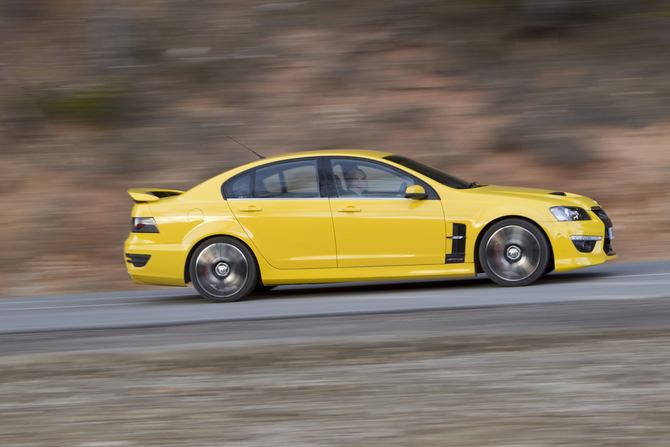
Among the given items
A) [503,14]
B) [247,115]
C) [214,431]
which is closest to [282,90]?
[247,115]

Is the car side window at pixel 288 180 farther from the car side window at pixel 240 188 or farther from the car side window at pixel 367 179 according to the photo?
the car side window at pixel 367 179

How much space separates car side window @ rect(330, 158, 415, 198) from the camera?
8.50 m

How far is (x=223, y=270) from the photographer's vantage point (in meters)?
8.64

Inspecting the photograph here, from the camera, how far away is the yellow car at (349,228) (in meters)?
8.23

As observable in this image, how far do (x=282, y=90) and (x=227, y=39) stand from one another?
7.55 ft

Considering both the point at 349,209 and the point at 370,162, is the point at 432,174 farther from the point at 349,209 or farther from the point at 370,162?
the point at 349,209

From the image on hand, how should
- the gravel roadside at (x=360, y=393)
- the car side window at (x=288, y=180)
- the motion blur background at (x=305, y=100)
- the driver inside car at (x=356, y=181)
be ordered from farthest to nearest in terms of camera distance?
the motion blur background at (x=305, y=100) < the car side window at (x=288, y=180) < the driver inside car at (x=356, y=181) < the gravel roadside at (x=360, y=393)

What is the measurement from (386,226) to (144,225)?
8.56 feet

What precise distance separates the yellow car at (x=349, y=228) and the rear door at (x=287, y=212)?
0.01 m

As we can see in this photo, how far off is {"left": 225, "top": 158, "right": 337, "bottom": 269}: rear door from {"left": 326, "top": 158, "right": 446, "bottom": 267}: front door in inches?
5.9

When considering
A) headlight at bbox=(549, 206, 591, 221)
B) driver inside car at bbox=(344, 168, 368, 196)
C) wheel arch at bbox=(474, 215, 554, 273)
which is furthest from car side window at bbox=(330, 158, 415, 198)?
headlight at bbox=(549, 206, 591, 221)

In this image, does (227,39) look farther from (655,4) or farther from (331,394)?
(331,394)

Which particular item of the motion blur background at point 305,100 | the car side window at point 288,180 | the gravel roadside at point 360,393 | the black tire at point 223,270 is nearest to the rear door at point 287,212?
the car side window at point 288,180

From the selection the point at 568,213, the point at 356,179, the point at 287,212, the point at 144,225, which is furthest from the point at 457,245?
the point at 144,225
